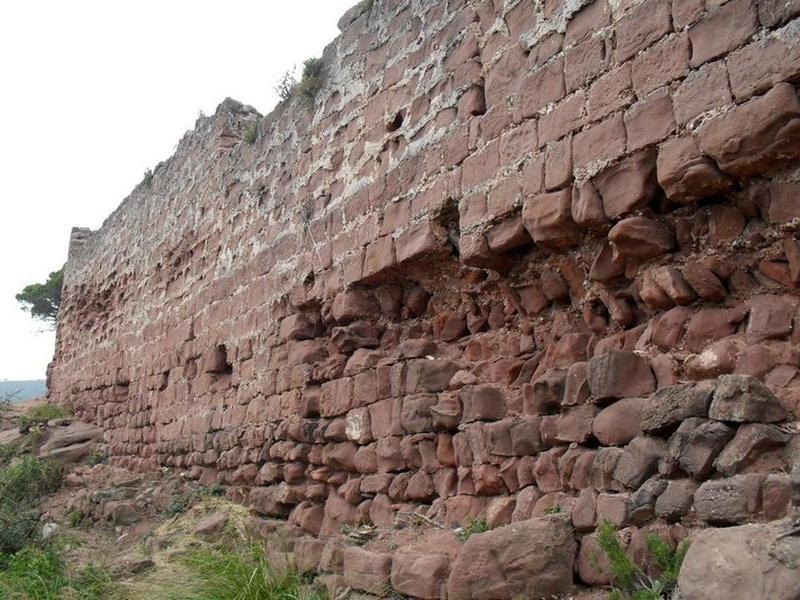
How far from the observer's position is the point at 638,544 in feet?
9.21

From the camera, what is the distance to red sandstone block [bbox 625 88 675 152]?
10.7 feet

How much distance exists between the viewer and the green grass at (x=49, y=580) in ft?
16.6

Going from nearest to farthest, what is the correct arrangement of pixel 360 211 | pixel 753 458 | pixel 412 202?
1. pixel 753 458
2. pixel 412 202
3. pixel 360 211

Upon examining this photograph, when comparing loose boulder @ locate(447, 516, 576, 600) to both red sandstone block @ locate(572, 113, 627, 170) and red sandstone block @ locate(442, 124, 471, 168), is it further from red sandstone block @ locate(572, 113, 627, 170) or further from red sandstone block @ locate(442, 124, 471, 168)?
red sandstone block @ locate(442, 124, 471, 168)

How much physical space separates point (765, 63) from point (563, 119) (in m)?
1.04

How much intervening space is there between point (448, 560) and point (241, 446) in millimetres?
3528

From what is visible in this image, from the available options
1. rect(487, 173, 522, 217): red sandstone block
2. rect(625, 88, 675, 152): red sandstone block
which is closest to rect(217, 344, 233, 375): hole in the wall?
rect(487, 173, 522, 217): red sandstone block

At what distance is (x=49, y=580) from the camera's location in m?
5.36

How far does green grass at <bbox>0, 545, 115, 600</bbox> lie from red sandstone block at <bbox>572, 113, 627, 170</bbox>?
3.89 meters

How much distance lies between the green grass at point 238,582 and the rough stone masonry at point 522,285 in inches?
8.0

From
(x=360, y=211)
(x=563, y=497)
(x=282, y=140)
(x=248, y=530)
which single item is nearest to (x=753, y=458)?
(x=563, y=497)

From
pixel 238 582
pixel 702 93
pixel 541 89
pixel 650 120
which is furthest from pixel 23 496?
pixel 702 93

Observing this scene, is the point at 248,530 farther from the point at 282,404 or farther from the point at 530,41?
the point at 530,41

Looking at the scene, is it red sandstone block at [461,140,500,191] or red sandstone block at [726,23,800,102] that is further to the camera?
red sandstone block at [461,140,500,191]
